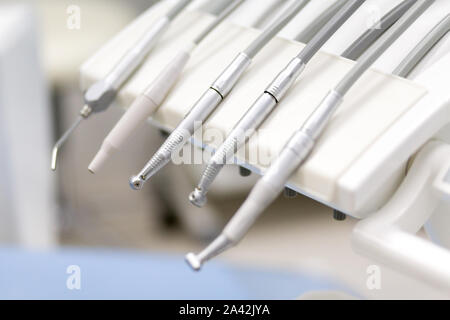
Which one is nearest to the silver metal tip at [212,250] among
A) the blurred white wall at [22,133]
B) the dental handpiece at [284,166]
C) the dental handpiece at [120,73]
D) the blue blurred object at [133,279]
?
the dental handpiece at [284,166]

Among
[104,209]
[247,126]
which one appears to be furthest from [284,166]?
[104,209]

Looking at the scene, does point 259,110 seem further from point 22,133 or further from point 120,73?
point 22,133

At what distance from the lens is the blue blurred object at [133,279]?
71 cm

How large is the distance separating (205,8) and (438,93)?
0.56 ft

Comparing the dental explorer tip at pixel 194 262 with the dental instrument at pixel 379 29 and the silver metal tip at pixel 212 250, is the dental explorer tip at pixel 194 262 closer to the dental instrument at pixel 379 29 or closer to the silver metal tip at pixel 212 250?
the silver metal tip at pixel 212 250

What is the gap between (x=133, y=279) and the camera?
739 millimetres

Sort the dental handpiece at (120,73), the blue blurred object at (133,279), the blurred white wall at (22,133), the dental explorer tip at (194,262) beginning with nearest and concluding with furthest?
the dental explorer tip at (194,262) < the dental handpiece at (120,73) < the blue blurred object at (133,279) < the blurred white wall at (22,133)

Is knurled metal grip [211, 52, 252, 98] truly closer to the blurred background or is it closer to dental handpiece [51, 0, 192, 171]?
dental handpiece [51, 0, 192, 171]

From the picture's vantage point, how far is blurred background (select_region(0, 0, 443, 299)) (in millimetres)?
762

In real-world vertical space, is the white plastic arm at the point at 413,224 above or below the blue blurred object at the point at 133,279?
below

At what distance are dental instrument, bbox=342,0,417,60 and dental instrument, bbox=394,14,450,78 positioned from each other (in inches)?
0.9

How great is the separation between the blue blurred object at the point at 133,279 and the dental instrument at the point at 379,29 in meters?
0.42

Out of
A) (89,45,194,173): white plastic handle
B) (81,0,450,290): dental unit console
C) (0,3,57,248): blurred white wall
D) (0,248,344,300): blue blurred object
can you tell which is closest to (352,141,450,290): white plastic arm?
(81,0,450,290): dental unit console
